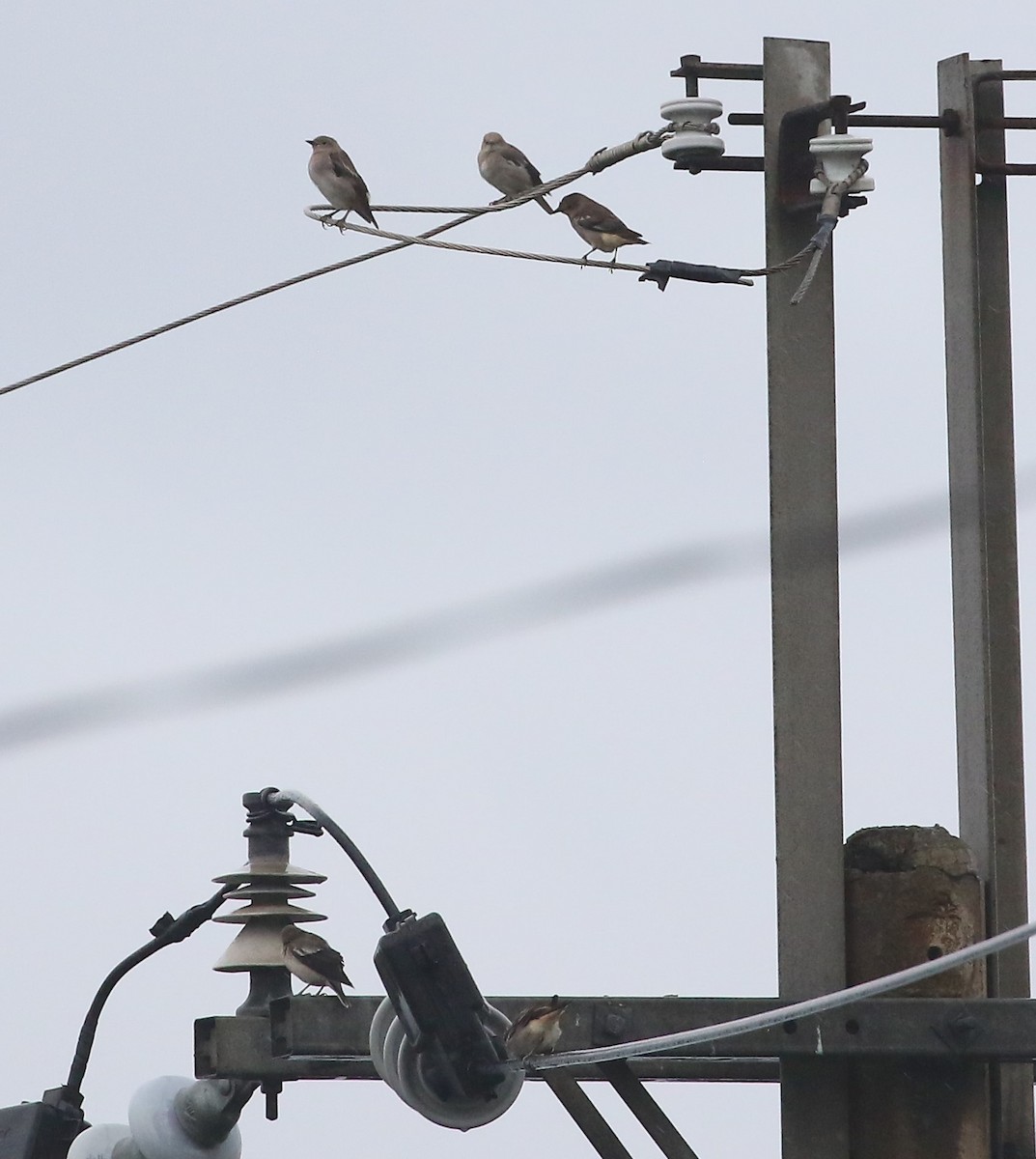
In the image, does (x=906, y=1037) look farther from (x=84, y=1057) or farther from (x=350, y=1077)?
(x=84, y=1057)

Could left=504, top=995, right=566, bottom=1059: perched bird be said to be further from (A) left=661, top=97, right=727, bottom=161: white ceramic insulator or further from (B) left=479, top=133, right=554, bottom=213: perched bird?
(B) left=479, top=133, right=554, bottom=213: perched bird

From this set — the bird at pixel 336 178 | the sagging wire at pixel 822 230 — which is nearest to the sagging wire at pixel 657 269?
the sagging wire at pixel 822 230

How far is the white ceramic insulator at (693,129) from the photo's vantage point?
688 cm

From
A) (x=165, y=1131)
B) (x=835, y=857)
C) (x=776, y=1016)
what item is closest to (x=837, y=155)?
(x=835, y=857)

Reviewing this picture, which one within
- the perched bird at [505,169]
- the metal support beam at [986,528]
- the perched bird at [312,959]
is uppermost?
the perched bird at [505,169]

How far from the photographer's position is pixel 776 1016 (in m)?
5.28

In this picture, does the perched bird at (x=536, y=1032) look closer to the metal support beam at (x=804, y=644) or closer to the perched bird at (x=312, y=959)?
the metal support beam at (x=804, y=644)

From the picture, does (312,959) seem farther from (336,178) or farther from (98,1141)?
(336,178)

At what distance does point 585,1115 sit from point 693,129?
9.78 feet

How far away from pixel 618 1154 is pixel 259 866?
5.68ft

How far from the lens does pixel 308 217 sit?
8625 mm

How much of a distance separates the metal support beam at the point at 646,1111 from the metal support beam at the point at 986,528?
1.05 meters

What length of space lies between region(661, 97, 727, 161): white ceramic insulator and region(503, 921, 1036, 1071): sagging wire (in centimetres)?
260

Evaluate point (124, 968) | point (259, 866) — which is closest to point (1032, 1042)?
point (259, 866)
